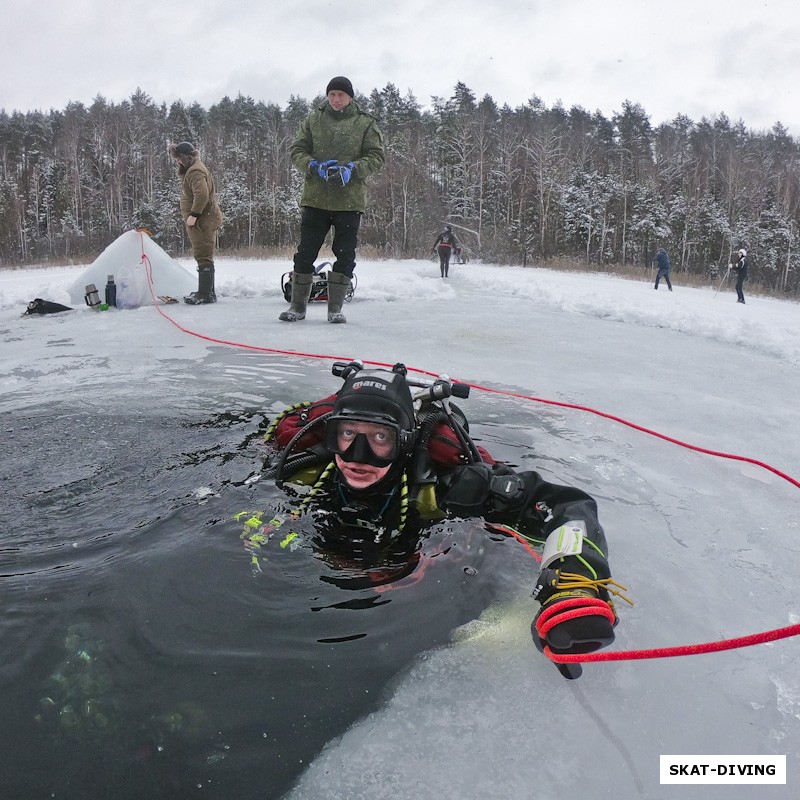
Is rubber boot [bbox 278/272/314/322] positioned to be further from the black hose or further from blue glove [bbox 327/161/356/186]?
the black hose

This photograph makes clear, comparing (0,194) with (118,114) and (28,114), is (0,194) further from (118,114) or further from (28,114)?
(28,114)

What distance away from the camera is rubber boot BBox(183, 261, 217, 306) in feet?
24.6

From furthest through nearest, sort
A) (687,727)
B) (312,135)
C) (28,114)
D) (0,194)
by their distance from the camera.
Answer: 1. (28,114)
2. (0,194)
3. (312,135)
4. (687,727)

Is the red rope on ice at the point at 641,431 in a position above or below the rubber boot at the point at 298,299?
below

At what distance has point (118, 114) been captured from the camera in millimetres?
42656

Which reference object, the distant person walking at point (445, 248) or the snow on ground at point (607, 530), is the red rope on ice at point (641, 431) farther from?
the distant person walking at point (445, 248)

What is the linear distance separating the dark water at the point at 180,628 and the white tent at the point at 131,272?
4.98 metres

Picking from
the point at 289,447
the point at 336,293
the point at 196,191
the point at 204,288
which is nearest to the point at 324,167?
the point at 336,293

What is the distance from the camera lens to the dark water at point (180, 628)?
48.8 inches

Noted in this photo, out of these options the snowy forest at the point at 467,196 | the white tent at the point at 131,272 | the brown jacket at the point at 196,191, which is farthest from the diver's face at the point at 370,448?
the snowy forest at the point at 467,196

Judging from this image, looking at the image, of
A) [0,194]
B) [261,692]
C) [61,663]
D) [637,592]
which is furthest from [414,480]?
[0,194]

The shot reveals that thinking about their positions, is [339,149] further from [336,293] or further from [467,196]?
[467,196]

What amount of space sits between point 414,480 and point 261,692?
111 cm

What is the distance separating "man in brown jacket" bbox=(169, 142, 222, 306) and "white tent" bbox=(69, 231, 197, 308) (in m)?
0.70
